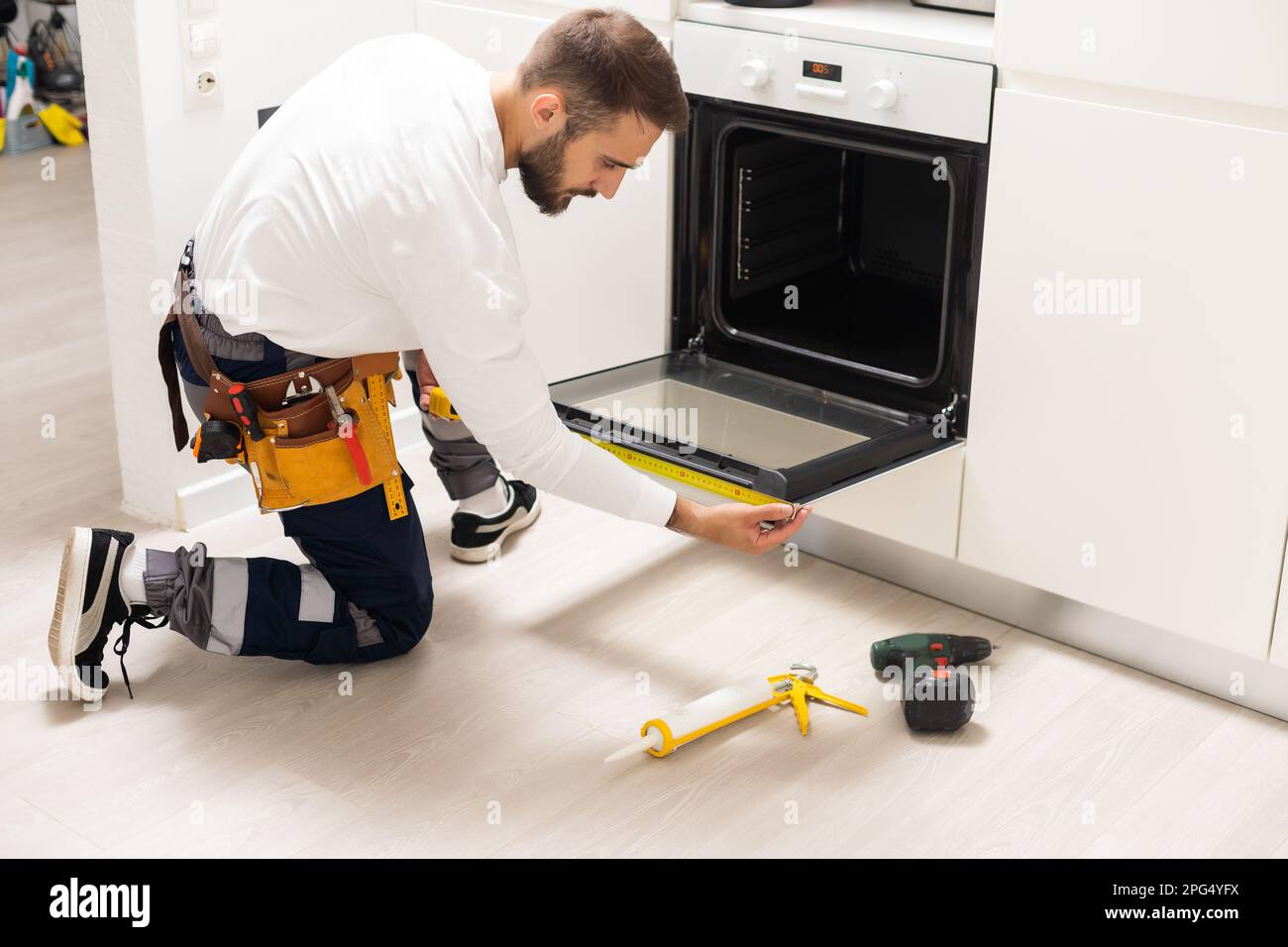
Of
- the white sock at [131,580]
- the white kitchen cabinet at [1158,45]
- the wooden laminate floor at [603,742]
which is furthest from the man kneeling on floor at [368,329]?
the white kitchen cabinet at [1158,45]

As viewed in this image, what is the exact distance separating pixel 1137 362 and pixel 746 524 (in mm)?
617

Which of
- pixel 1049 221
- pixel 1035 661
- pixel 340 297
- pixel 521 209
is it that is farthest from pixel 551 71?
pixel 1035 661

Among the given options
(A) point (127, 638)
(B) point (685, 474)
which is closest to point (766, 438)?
(B) point (685, 474)

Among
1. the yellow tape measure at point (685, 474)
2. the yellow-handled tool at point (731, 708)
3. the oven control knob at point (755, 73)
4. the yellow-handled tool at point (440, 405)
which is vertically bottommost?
the yellow-handled tool at point (731, 708)

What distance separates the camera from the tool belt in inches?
82.9

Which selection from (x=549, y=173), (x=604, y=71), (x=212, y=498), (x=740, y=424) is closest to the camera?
(x=604, y=71)

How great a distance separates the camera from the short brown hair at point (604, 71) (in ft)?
5.84

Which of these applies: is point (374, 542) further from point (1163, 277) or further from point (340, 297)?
point (1163, 277)

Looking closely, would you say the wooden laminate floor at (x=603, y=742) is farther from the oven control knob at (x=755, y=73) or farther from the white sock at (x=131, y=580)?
the oven control knob at (x=755, y=73)

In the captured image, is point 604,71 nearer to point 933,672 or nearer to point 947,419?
point 947,419

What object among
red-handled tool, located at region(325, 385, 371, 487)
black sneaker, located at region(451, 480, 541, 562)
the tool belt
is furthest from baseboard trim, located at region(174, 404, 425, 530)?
red-handled tool, located at region(325, 385, 371, 487)

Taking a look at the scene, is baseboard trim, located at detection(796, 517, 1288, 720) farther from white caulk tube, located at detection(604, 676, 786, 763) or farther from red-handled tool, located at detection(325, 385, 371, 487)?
red-handled tool, located at detection(325, 385, 371, 487)

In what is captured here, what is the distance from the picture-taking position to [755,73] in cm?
227

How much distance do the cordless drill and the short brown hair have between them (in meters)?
0.90
